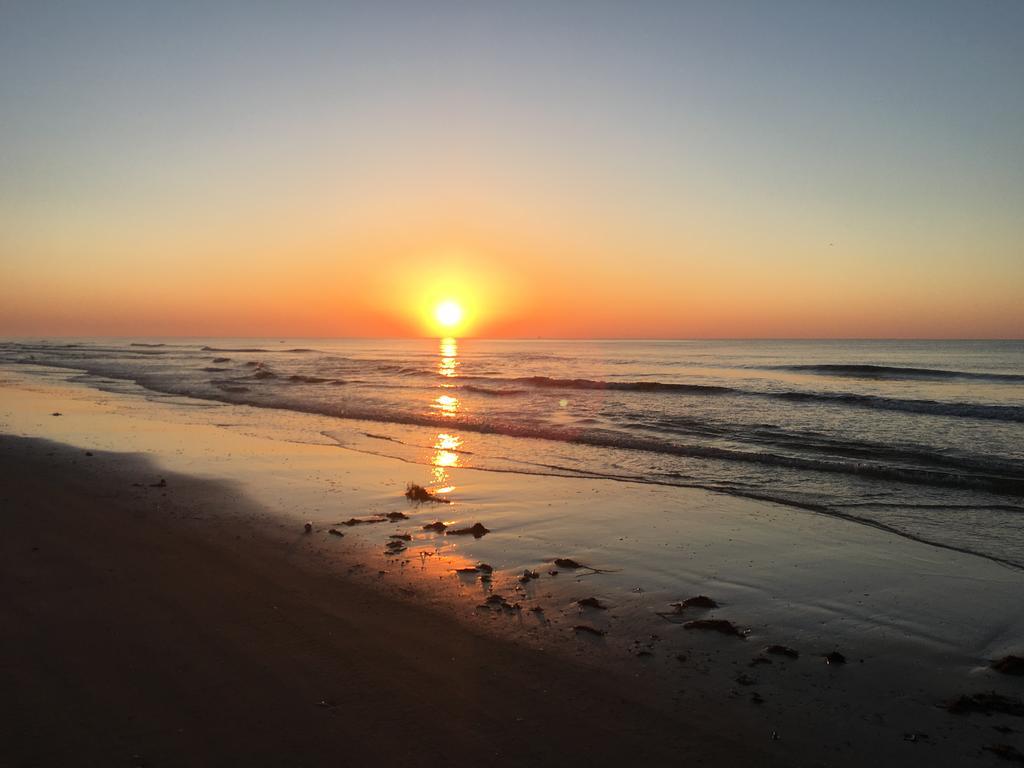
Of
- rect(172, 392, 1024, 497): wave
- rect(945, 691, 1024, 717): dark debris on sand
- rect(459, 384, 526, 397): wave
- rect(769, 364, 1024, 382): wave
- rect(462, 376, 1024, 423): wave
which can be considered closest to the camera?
rect(945, 691, 1024, 717): dark debris on sand

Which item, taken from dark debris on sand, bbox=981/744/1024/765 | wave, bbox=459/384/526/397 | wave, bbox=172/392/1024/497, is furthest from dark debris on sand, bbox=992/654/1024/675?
wave, bbox=459/384/526/397

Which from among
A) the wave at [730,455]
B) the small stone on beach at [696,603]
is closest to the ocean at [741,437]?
the wave at [730,455]

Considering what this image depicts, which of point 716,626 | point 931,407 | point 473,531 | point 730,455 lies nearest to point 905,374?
point 931,407

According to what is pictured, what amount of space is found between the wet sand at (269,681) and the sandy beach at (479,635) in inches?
0.9

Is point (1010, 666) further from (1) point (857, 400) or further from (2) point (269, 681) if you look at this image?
(1) point (857, 400)

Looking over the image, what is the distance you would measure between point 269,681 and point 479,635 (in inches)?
71.7

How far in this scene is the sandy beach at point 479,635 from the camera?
4.11m

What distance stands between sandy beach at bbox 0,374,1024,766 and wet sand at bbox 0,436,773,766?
0.07 feet

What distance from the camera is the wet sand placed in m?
3.92

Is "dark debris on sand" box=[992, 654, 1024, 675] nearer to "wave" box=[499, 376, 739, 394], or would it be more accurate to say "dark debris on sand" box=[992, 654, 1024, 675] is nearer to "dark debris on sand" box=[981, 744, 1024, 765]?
"dark debris on sand" box=[981, 744, 1024, 765]

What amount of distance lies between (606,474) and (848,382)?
35.2 meters

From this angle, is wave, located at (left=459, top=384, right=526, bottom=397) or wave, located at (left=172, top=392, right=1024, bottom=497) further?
wave, located at (left=459, top=384, right=526, bottom=397)

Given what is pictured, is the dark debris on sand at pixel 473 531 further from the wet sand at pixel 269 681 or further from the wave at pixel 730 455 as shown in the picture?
the wave at pixel 730 455

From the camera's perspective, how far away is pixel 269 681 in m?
4.67
